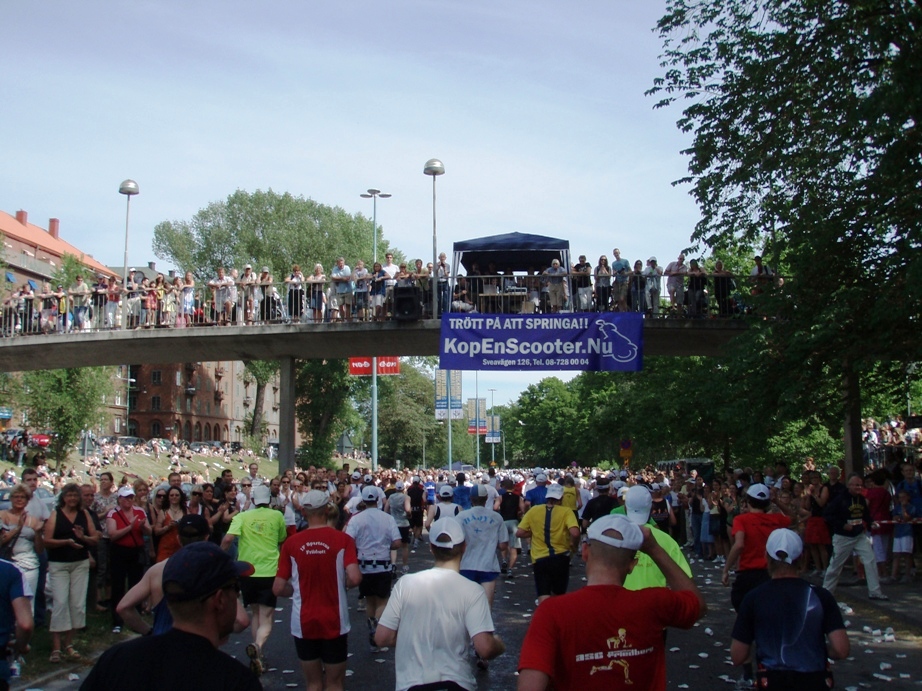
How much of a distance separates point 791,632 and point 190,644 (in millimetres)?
3567

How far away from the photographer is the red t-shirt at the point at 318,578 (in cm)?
717

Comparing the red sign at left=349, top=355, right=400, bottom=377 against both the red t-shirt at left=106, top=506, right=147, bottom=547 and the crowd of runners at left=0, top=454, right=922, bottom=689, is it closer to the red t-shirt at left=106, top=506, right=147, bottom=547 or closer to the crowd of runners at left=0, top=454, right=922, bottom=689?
the crowd of runners at left=0, top=454, right=922, bottom=689

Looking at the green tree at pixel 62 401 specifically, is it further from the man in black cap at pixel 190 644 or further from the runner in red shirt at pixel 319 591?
the man in black cap at pixel 190 644

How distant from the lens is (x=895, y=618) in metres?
12.6

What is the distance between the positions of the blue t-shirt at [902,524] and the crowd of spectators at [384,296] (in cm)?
627

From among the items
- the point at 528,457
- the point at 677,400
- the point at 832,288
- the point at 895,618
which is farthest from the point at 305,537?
the point at 528,457

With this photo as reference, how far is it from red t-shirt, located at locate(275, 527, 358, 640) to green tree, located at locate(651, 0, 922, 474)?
10.8 meters

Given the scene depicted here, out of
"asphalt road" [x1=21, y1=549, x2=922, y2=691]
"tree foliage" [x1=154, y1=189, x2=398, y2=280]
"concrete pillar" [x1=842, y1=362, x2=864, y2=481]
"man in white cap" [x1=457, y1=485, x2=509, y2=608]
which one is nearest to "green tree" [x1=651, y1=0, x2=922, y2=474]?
"concrete pillar" [x1=842, y1=362, x2=864, y2=481]

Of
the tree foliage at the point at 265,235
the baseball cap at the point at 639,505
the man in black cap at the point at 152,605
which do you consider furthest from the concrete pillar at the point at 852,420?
the tree foliage at the point at 265,235

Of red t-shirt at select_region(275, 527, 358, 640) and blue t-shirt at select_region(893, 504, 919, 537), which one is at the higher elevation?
red t-shirt at select_region(275, 527, 358, 640)

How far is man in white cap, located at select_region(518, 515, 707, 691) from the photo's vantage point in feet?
12.1

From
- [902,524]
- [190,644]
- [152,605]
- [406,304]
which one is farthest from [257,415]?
[190,644]

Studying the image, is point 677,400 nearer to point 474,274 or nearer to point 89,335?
point 474,274

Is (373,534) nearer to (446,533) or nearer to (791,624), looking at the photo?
(446,533)
